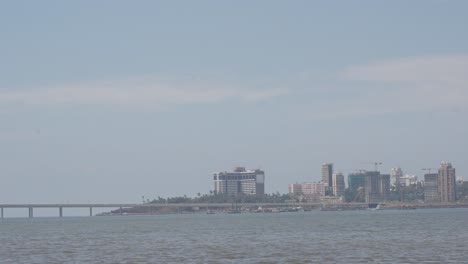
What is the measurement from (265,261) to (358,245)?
48.0 ft

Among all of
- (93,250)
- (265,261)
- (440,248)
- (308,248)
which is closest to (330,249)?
(308,248)

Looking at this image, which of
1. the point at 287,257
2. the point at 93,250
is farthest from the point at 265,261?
the point at 93,250

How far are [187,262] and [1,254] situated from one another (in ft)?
58.4

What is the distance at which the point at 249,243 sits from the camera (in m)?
69.2

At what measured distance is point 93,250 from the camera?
64.8 m

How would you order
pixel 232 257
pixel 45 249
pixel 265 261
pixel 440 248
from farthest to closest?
1. pixel 45 249
2. pixel 440 248
3. pixel 232 257
4. pixel 265 261

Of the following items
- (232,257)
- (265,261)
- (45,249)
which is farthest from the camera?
(45,249)

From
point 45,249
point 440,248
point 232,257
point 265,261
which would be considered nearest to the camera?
point 265,261

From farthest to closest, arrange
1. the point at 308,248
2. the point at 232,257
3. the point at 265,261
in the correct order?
the point at 308,248, the point at 232,257, the point at 265,261

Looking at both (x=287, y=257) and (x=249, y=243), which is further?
(x=249, y=243)

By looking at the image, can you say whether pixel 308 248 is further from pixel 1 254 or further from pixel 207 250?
pixel 1 254

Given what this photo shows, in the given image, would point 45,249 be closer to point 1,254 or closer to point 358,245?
point 1,254

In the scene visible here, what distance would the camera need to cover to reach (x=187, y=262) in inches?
2005

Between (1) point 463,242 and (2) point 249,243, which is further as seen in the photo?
(2) point 249,243
